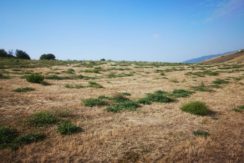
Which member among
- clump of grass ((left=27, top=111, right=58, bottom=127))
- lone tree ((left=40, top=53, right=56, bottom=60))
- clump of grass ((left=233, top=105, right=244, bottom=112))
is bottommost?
clump of grass ((left=233, top=105, right=244, bottom=112))

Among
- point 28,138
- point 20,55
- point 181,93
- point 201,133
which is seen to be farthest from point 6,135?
point 20,55

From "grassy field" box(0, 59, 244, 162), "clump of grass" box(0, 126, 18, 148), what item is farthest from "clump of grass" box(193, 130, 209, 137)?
"clump of grass" box(0, 126, 18, 148)

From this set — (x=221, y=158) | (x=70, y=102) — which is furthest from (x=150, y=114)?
(x=70, y=102)

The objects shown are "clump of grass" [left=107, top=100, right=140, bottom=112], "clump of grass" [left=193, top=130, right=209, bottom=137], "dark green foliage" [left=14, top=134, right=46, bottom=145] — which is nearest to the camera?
"dark green foliage" [left=14, top=134, right=46, bottom=145]

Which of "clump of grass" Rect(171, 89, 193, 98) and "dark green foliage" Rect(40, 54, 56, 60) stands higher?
"dark green foliage" Rect(40, 54, 56, 60)

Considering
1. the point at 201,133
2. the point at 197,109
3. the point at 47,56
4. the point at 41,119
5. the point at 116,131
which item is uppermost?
the point at 47,56

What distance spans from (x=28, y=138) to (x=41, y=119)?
1.40 meters

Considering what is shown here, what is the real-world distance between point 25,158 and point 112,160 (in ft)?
7.62

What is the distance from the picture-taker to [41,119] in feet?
23.2

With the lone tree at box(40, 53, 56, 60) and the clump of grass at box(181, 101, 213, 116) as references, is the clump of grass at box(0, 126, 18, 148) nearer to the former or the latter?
the clump of grass at box(181, 101, 213, 116)

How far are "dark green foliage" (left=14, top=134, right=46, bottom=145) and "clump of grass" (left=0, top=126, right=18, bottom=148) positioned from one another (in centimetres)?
21

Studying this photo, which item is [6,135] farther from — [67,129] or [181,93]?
[181,93]

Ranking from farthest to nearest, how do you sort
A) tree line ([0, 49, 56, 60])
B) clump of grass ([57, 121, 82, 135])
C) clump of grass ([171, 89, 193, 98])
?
tree line ([0, 49, 56, 60]), clump of grass ([171, 89, 193, 98]), clump of grass ([57, 121, 82, 135])

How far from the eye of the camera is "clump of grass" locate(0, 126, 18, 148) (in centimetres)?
541
